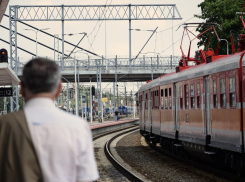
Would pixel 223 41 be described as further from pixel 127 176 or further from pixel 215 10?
pixel 127 176

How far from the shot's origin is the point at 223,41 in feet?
132

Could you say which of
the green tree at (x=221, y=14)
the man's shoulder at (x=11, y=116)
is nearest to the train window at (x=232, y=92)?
the man's shoulder at (x=11, y=116)

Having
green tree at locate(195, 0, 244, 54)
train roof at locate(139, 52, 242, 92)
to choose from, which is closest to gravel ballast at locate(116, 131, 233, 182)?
train roof at locate(139, 52, 242, 92)

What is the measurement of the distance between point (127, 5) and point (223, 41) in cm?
1296

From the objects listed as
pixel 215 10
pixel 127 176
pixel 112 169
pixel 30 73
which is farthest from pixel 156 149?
pixel 215 10

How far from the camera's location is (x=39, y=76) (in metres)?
2.81

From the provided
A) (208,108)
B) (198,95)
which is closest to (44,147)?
(208,108)

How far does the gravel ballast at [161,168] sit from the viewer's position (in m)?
12.5

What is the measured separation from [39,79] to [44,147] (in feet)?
1.41

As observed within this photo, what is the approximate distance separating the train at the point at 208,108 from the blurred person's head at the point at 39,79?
26.4 feet

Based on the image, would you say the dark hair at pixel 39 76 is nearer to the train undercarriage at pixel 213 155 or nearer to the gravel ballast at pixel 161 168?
the train undercarriage at pixel 213 155

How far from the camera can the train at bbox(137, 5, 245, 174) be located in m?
10.7

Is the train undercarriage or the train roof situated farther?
the train undercarriage

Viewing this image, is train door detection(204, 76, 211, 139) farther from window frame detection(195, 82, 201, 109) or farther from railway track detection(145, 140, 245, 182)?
railway track detection(145, 140, 245, 182)
